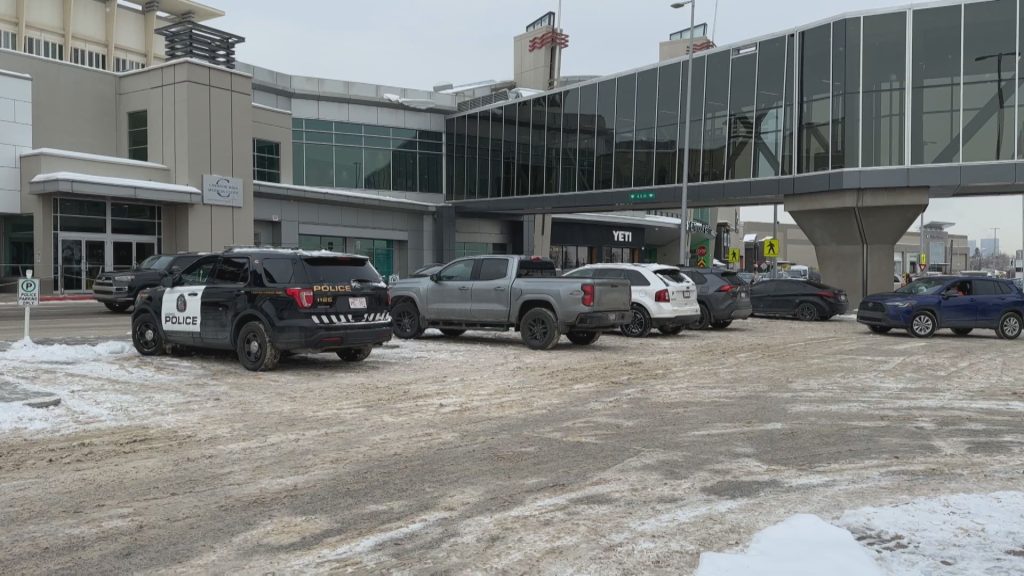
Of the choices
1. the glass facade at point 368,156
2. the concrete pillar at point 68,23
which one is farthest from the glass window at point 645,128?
the concrete pillar at point 68,23

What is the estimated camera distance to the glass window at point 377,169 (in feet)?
162

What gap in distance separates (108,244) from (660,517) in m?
33.6

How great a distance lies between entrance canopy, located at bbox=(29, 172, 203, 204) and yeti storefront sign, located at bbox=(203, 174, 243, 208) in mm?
502

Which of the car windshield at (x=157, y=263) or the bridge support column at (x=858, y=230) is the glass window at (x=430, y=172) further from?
the car windshield at (x=157, y=263)

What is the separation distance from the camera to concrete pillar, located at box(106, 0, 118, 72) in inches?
2633

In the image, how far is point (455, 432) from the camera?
7.92 meters

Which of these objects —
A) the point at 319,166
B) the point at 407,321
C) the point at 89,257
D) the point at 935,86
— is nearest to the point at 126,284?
the point at 407,321

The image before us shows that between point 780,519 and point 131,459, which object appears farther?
point 131,459

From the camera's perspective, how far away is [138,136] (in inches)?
1453

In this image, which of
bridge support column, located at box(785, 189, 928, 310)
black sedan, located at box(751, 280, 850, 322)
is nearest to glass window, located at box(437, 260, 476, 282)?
black sedan, located at box(751, 280, 850, 322)

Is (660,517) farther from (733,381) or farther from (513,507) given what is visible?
(733,381)

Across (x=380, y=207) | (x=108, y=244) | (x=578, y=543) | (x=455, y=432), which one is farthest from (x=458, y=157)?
(x=578, y=543)

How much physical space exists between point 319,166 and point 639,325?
108 feet

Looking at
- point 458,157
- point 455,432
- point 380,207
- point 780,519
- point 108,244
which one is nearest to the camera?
point 780,519
